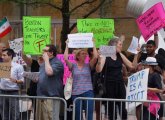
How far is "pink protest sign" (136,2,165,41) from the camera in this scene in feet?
35.7

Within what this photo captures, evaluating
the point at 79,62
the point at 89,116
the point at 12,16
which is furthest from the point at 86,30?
the point at 12,16

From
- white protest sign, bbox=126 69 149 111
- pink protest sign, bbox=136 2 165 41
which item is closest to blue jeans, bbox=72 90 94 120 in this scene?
white protest sign, bbox=126 69 149 111

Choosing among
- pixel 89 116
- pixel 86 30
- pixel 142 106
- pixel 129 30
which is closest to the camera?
pixel 142 106

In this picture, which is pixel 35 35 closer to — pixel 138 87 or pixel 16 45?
pixel 16 45

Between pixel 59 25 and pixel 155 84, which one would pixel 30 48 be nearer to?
pixel 155 84

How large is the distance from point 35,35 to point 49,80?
1.35 metres

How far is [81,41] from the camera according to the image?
10.1 meters

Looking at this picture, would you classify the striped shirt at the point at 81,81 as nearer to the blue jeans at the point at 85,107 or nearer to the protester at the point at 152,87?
the blue jeans at the point at 85,107

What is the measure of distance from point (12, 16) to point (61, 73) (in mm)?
9798

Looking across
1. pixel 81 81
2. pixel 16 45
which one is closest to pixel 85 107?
pixel 81 81

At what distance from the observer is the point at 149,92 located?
9.73m

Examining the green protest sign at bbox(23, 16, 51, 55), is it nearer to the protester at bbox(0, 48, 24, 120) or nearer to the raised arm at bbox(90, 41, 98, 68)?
the protester at bbox(0, 48, 24, 120)

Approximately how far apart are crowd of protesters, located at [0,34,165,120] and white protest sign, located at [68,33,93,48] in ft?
0.47

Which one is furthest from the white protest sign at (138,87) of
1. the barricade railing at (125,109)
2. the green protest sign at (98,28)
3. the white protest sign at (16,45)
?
the white protest sign at (16,45)
